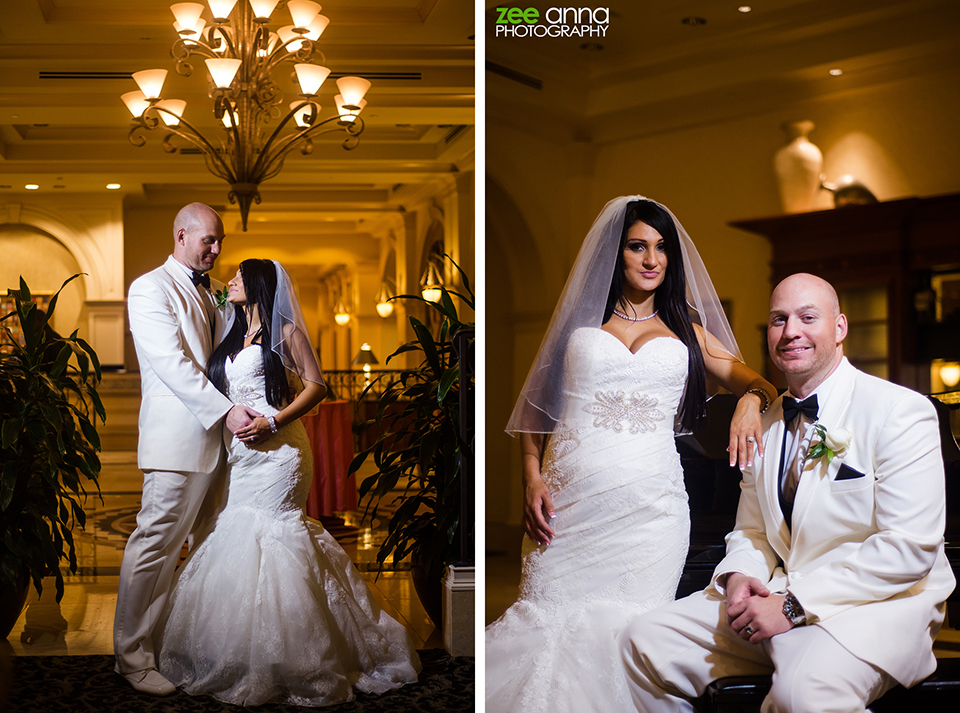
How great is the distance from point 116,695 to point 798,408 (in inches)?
99.7

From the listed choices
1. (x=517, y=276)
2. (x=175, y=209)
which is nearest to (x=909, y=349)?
(x=517, y=276)

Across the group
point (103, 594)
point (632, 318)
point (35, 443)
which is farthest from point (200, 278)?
point (103, 594)

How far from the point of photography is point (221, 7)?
396 cm

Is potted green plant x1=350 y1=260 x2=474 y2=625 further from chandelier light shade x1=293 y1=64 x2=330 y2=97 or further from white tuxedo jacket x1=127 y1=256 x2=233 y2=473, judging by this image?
chandelier light shade x1=293 y1=64 x2=330 y2=97

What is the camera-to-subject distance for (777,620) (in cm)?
215

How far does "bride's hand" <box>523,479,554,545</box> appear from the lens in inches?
94.3

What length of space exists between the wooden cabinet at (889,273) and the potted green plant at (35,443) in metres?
2.70

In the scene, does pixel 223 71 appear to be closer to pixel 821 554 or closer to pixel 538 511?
pixel 538 511

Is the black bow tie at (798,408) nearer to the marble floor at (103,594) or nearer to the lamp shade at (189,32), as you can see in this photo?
the marble floor at (103,594)

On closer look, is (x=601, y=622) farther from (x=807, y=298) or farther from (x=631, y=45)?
(x=631, y=45)

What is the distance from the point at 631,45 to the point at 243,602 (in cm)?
227

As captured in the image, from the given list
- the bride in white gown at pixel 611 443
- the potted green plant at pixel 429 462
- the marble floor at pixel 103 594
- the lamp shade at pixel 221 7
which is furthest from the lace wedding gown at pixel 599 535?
the lamp shade at pixel 221 7

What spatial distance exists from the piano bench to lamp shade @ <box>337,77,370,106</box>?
3.27m

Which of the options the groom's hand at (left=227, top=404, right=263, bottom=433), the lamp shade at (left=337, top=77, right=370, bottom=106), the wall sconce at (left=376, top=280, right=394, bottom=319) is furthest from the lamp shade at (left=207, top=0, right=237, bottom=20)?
the groom's hand at (left=227, top=404, right=263, bottom=433)
